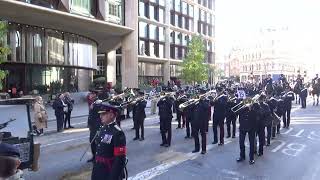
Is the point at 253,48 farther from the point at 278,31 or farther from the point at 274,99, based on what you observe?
the point at 274,99

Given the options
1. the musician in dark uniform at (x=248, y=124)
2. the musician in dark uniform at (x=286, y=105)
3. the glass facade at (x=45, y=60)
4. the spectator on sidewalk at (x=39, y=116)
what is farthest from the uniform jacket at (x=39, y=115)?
the glass facade at (x=45, y=60)

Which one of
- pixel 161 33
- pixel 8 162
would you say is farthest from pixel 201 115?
pixel 161 33

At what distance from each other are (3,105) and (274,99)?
11.2 meters

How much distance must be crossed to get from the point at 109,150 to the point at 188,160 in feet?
22.1

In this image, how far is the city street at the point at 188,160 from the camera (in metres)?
11.5

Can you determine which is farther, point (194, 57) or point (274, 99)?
point (194, 57)

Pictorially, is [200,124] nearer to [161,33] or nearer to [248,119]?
[248,119]

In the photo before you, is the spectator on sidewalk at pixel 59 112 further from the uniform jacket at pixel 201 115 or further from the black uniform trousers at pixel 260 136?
the black uniform trousers at pixel 260 136

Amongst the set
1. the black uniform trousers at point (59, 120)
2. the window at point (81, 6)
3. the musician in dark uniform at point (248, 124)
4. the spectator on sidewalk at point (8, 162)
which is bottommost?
the black uniform trousers at point (59, 120)

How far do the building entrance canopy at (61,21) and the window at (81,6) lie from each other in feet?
3.22

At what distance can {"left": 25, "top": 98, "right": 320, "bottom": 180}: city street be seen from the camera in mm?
11500

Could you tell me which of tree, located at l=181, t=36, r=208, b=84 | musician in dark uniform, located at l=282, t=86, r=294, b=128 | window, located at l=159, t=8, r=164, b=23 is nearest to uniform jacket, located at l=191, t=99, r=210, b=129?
musician in dark uniform, located at l=282, t=86, r=294, b=128

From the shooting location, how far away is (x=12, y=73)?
3631 cm

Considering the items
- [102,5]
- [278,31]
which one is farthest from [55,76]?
[278,31]
